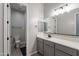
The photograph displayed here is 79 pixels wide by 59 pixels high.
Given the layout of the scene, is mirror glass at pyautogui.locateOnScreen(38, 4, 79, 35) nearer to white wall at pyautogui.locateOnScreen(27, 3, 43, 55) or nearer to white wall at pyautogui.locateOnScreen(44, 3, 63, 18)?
white wall at pyautogui.locateOnScreen(44, 3, 63, 18)

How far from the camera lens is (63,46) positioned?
1810mm

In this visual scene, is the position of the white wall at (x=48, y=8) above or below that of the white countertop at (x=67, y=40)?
above

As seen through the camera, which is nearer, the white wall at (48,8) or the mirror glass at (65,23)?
the mirror glass at (65,23)

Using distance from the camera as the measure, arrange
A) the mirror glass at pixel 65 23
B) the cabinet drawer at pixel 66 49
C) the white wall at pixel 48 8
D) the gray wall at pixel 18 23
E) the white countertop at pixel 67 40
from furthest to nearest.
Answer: the gray wall at pixel 18 23, the white wall at pixel 48 8, the mirror glass at pixel 65 23, the white countertop at pixel 67 40, the cabinet drawer at pixel 66 49

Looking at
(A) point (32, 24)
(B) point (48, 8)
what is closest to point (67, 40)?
(A) point (32, 24)

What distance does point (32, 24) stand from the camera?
3209 millimetres

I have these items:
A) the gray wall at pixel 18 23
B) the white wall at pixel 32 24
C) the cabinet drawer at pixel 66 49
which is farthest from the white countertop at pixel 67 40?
the gray wall at pixel 18 23

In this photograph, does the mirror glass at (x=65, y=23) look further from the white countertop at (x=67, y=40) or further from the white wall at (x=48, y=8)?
the white wall at (x=48, y=8)

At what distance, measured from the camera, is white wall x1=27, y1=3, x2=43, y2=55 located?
10.0 ft

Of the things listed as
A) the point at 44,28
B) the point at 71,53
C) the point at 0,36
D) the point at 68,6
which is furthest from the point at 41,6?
the point at 71,53

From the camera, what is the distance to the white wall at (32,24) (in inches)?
120

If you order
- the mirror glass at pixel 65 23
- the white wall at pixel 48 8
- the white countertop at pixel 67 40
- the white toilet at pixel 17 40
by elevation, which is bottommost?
the white toilet at pixel 17 40

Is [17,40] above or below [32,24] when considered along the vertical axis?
below

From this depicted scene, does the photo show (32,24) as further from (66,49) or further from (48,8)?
(66,49)
